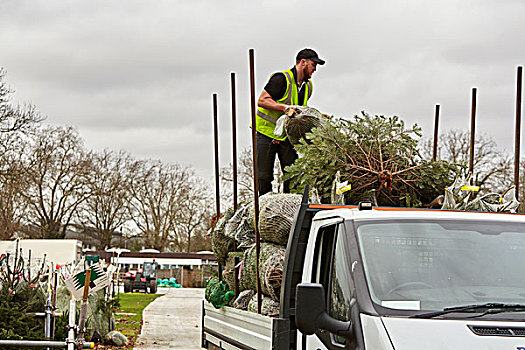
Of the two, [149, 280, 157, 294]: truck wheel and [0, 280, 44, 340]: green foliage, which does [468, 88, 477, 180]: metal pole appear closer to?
[0, 280, 44, 340]: green foliage

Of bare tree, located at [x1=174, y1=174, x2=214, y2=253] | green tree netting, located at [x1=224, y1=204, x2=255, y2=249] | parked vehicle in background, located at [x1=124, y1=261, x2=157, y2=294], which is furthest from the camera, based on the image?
bare tree, located at [x1=174, y1=174, x2=214, y2=253]

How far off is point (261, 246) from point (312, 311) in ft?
7.54

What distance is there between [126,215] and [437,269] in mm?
53580

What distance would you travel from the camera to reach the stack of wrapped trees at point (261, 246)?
5594 mm

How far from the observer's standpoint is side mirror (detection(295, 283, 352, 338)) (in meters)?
3.73

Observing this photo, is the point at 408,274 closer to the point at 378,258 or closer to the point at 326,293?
the point at 378,258

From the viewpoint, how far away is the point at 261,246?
604 cm

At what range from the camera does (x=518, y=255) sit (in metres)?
4.14

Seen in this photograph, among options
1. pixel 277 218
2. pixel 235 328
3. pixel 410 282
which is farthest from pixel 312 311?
pixel 235 328

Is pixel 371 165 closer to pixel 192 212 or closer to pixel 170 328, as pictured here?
pixel 170 328

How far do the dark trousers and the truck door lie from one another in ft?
11.2

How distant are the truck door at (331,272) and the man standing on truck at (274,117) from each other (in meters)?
3.41

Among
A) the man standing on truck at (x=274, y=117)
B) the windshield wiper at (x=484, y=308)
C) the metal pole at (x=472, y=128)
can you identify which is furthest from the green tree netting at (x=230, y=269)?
the windshield wiper at (x=484, y=308)

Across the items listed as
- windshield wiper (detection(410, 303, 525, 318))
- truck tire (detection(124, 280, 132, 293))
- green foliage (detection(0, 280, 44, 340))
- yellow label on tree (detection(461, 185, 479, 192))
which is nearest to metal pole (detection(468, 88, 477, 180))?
yellow label on tree (detection(461, 185, 479, 192))
